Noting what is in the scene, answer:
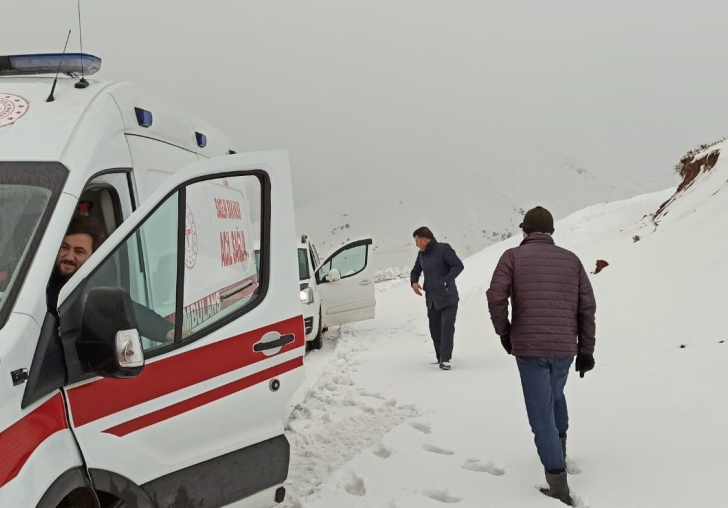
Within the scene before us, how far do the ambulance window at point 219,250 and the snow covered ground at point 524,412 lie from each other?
62.7 inches

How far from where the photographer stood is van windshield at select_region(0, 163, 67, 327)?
2.28 meters

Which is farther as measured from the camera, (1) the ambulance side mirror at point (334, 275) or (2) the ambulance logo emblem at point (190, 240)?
(1) the ambulance side mirror at point (334, 275)

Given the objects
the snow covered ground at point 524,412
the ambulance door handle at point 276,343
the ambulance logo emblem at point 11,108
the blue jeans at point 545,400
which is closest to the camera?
the ambulance logo emblem at point 11,108

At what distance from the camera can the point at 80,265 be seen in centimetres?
265

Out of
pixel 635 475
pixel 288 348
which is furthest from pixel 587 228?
pixel 288 348

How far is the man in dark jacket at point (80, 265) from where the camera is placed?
94.7 inches

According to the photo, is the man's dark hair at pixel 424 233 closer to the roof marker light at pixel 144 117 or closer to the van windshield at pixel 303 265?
the van windshield at pixel 303 265

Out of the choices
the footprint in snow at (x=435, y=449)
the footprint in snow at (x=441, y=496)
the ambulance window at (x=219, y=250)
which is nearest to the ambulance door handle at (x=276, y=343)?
the ambulance window at (x=219, y=250)

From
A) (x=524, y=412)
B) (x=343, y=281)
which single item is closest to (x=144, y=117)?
(x=524, y=412)

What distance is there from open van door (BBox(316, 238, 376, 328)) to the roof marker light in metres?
7.53

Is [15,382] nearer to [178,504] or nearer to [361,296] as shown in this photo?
[178,504]

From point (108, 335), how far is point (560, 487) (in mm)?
2919

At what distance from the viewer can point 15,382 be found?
2.08m

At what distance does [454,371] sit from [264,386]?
5.01m
